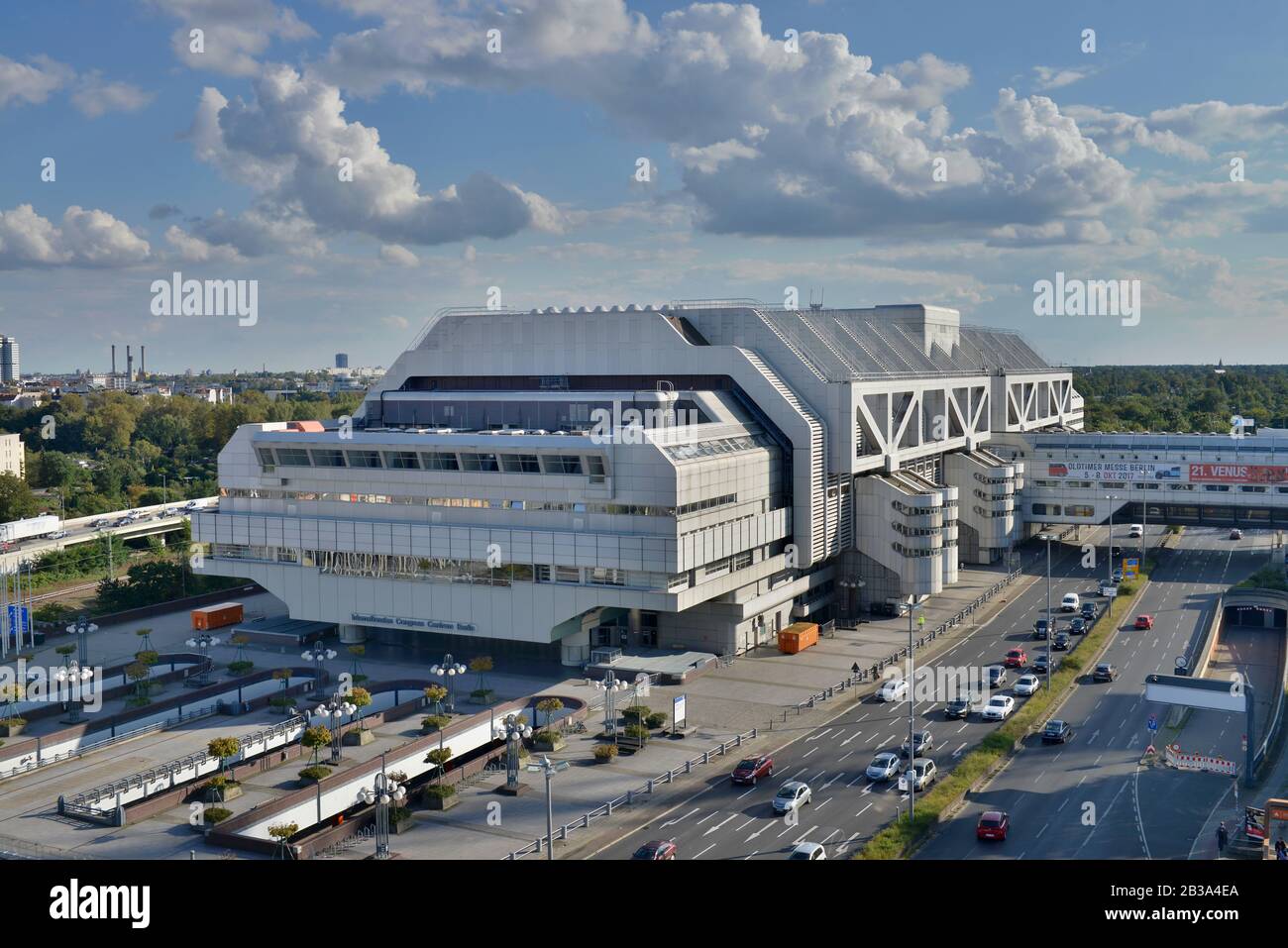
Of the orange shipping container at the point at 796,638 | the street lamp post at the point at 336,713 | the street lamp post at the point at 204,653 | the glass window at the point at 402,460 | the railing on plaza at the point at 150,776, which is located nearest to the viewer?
the railing on plaza at the point at 150,776

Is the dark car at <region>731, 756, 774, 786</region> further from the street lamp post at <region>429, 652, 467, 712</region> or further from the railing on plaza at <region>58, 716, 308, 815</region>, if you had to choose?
the railing on plaza at <region>58, 716, 308, 815</region>

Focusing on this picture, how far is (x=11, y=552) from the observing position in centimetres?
9712

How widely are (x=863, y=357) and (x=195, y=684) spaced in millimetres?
52066

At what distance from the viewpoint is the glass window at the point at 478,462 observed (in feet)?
215

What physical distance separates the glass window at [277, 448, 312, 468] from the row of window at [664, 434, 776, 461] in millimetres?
23495

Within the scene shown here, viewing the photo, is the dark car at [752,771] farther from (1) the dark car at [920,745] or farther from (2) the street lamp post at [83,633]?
(2) the street lamp post at [83,633]

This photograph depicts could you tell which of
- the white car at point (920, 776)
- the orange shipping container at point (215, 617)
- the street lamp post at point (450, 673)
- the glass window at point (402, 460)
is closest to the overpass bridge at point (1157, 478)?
the glass window at point (402, 460)

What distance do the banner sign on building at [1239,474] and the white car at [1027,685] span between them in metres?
47.3

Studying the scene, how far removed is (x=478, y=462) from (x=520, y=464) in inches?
111

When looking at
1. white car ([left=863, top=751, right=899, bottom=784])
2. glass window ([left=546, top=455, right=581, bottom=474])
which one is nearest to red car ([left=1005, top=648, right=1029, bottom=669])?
white car ([left=863, top=751, right=899, bottom=784])

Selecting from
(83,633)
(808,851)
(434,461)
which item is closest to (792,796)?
(808,851)

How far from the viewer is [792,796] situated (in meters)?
41.6
